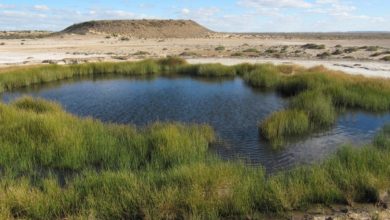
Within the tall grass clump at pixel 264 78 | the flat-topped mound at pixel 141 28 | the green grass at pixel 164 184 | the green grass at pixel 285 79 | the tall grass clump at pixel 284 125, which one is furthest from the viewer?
the flat-topped mound at pixel 141 28

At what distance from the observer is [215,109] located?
2048 cm

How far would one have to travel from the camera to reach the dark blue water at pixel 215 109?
13.6 metres

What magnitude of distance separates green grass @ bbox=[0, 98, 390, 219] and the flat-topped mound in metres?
102

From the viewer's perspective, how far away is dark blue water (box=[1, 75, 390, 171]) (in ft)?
44.5

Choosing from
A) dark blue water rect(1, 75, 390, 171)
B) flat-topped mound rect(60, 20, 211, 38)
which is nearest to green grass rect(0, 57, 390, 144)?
dark blue water rect(1, 75, 390, 171)

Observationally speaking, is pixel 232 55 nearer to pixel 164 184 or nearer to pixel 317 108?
pixel 317 108

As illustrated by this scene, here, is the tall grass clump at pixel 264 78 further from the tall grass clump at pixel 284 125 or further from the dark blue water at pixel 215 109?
the tall grass clump at pixel 284 125

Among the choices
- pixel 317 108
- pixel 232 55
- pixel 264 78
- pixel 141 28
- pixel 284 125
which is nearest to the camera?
pixel 284 125

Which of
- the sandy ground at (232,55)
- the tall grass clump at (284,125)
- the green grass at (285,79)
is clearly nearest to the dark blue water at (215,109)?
the tall grass clump at (284,125)

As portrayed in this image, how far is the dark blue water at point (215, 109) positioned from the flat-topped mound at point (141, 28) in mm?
85735

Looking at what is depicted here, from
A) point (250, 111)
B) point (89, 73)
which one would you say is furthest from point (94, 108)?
point (89, 73)

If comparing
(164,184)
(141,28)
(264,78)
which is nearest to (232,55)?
(264,78)

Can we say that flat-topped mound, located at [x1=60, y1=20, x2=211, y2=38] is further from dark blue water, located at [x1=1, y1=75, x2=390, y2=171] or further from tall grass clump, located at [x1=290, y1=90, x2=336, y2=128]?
tall grass clump, located at [x1=290, y1=90, x2=336, y2=128]

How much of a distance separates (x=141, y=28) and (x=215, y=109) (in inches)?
4149
